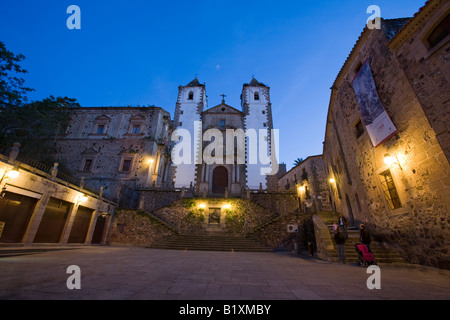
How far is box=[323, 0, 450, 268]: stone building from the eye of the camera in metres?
6.25

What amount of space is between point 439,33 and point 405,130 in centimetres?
355

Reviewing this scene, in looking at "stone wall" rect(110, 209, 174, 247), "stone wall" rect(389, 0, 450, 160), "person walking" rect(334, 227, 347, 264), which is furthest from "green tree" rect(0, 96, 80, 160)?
"stone wall" rect(389, 0, 450, 160)

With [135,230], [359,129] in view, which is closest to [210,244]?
[135,230]

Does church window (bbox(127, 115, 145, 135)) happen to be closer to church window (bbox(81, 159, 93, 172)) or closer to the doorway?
church window (bbox(81, 159, 93, 172))

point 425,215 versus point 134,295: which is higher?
point 425,215

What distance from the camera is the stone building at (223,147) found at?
24391 millimetres

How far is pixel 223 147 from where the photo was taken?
26.1 m

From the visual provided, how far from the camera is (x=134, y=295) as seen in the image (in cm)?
269

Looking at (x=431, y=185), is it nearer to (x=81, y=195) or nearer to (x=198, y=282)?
(x=198, y=282)

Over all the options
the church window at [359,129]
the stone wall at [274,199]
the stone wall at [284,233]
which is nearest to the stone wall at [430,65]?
the church window at [359,129]

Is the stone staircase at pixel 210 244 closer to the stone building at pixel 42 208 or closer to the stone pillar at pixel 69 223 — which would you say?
the stone pillar at pixel 69 223

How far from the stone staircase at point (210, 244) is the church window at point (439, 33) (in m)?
13.1

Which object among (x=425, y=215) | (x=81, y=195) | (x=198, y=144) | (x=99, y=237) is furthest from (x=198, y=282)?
(x=198, y=144)

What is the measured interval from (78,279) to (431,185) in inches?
425
